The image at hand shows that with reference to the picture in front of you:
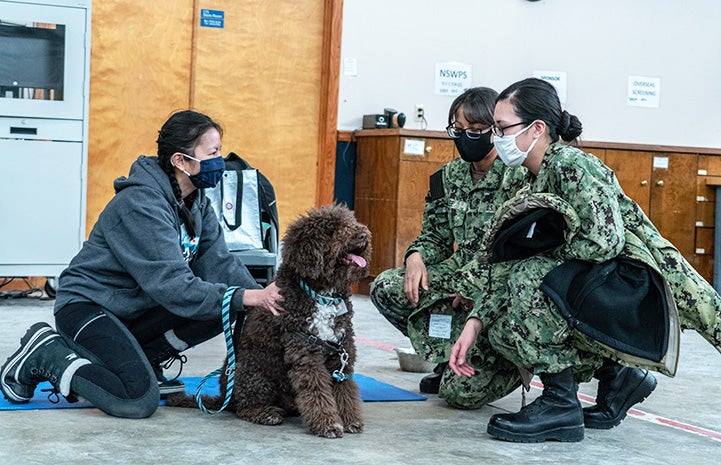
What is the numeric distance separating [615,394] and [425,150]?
12.9ft

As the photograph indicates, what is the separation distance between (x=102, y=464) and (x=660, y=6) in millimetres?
7096

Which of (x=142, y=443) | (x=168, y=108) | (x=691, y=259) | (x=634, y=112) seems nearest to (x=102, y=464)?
(x=142, y=443)

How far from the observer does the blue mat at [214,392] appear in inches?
133

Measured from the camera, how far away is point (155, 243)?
3.31 meters

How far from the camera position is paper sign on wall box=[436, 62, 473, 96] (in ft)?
26.0

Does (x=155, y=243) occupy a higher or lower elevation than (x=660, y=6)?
lower

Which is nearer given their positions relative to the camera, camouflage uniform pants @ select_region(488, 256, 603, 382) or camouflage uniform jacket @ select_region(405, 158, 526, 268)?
camouflage uniform pants @ select_region(488, 256, 603, 382)

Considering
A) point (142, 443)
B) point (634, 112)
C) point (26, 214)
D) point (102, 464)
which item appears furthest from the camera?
point (634, 112)

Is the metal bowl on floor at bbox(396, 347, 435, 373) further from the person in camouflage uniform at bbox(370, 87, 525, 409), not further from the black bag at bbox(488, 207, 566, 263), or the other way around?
the black bag at bbox(488, 207, 566, 263)

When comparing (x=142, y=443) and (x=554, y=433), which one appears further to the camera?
(x=554, y=433)

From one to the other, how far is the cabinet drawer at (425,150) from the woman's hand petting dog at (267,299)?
4046 mm

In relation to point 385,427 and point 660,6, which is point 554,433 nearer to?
point 385,427

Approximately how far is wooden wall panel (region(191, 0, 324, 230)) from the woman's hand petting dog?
13.5ft

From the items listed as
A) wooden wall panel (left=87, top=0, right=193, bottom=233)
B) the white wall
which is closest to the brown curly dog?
wooden wall panel (left=87, top=0, right=193, bottom=233)
